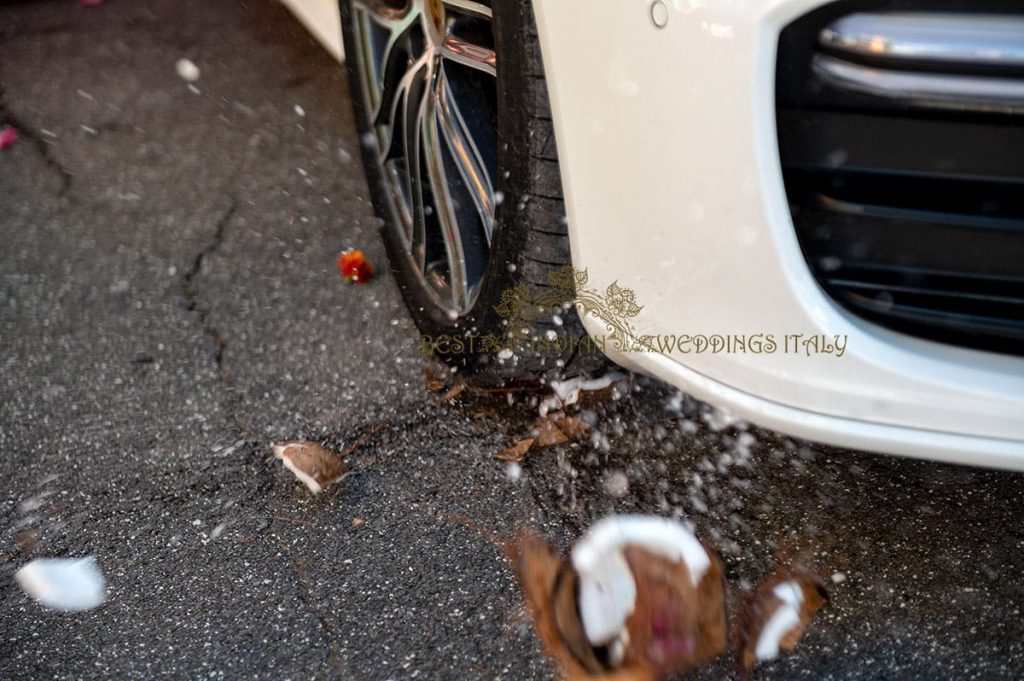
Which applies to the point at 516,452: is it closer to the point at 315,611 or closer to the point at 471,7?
the point at 315,611

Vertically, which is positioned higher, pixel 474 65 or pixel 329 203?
pixel 474 65

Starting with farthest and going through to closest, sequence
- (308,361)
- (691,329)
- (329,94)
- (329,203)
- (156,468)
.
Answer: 1. (329,94)
2. (329,203)
3. (308,361)
4. (156,468)
5. (691,329)

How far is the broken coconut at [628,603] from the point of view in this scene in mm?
1406

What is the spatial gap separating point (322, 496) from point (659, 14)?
3.45ft

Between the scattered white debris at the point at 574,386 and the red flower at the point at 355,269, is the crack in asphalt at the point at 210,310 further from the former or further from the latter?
the scattered white debris at the point at 574,386

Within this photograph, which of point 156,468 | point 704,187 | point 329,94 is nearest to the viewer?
point 704,187

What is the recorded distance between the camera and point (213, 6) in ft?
13.8

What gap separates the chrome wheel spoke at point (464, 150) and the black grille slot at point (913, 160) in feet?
2.36

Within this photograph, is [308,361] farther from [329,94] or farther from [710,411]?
[329,94]

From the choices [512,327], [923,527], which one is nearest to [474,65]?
[512,327]

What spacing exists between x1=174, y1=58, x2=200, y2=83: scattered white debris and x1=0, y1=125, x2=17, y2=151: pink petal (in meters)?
0.61

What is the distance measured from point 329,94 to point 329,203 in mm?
764

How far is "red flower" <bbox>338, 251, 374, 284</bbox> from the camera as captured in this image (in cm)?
238

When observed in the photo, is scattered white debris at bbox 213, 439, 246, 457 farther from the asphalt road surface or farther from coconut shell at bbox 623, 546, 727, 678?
coconut shell at bbox 623, 546, 727, 678
